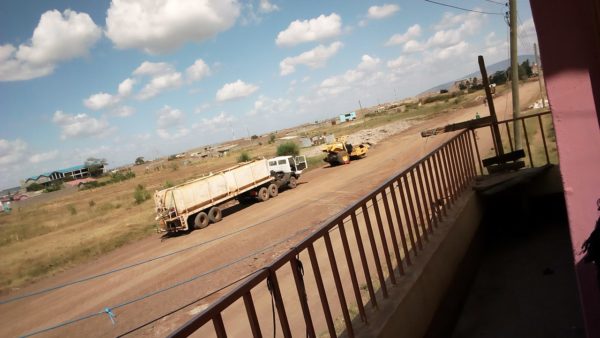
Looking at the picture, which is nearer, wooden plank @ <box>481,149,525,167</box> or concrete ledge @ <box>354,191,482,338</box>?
concrete ledge @ <box>354,191,482,338</box>

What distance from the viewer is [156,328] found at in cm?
742

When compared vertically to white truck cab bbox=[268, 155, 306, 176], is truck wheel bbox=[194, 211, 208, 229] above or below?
below

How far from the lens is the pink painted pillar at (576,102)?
116 inches

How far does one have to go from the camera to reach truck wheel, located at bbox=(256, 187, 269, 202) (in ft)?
64.6

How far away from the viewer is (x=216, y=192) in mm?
18047

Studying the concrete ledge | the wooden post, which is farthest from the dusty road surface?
the wooden post

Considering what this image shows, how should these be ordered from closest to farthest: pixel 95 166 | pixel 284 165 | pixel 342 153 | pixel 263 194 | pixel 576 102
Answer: pixel 576 102, pixel 263 194, pixel 284 165, pixel 342 153, pixel 95 166

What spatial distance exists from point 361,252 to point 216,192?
15479mm

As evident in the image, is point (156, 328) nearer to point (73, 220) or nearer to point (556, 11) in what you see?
point (556, 11)

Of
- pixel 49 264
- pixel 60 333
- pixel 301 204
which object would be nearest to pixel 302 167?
pixel 301 204

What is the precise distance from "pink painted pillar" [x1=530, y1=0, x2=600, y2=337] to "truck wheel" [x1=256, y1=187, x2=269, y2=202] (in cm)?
1709

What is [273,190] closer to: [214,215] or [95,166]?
[214,215]

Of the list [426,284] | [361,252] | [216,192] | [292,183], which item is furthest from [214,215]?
[361,252]

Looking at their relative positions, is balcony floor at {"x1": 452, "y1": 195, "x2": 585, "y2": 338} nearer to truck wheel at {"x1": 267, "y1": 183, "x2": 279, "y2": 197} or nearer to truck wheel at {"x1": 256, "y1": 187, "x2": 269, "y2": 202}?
truck wheel at {"x1": 256, "y1": 187, "x2": 269, "y2": 202}
